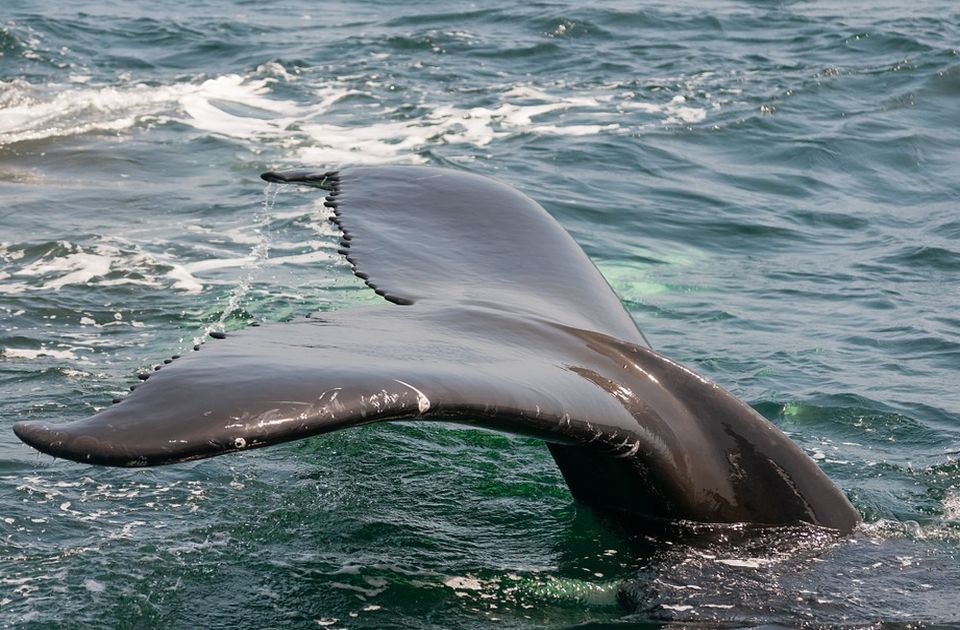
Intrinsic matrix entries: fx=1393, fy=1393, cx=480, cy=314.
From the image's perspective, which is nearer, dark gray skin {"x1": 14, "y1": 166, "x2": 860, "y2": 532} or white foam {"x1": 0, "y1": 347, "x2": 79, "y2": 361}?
dark gray skin {"x1": 14, "y1": 166, "x2": 860, "y2": 532}

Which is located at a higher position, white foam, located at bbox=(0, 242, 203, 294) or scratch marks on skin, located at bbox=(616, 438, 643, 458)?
scratch marks on skin, located at bbox=(616, 438, 643, 458)

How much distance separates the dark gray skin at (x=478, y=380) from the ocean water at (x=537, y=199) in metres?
0.28

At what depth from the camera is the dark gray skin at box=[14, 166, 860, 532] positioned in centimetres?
276

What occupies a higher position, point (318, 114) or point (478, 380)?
point (478, 380)

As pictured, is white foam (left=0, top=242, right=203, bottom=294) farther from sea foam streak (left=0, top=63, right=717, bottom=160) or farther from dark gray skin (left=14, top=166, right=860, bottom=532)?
dark gray skin (left=14, top=166, right=860, bottom=532)

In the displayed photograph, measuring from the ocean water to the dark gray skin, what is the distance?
284mm

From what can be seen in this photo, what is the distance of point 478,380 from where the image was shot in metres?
3.24

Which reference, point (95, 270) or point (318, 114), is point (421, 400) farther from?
point (318, 114)

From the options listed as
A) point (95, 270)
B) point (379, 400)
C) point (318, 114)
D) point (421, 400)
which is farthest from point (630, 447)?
point (318, 114)

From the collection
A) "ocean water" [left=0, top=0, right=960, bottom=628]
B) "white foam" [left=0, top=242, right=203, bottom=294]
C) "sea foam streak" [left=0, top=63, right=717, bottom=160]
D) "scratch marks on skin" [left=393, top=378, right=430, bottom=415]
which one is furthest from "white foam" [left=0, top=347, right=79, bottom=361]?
"sea foam streak" [left=0, top=63, right=717, bottom=160]

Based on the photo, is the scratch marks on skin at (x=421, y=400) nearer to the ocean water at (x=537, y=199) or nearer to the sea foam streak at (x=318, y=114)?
the ocean water at (x=537, y=199)

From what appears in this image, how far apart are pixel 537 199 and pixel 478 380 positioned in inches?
368

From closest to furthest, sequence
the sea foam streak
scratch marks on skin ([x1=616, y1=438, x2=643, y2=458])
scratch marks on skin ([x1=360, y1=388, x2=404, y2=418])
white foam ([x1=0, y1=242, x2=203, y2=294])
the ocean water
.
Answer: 1. scratch marks on skin ([x1=360, y1=388, x2=404, y2=418])
2. scratch marks on skin ([x1=616, y1=438, x2=643, y2=458])
3. the ocean water
4. white foam ([x1=0, y1=242, x2=203, y2=294])
5. the sea foam streak

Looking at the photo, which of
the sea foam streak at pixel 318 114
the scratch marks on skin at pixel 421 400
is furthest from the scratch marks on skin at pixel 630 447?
the sea foam streak at pixel 318 114
